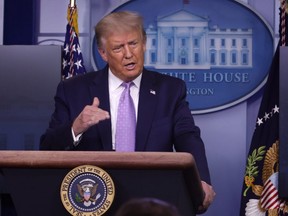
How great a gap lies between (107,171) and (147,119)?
90 cm

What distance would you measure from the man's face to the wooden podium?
1.02m

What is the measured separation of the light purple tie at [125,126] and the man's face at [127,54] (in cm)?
13

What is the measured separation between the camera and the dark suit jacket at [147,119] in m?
3.46

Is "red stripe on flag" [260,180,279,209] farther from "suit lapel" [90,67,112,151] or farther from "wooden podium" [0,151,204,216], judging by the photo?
"wooden podium" [0,151,204,216]

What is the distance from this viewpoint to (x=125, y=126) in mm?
3551

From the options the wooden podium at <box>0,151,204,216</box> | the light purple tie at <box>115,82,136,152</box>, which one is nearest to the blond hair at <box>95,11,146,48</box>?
the light purple tie at <box>115,82,136,152</box>

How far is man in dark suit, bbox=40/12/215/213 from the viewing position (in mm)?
3500

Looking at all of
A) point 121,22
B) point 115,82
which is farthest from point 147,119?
point 121,22

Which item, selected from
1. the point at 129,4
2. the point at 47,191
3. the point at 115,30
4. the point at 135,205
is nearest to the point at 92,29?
the point at 129,4

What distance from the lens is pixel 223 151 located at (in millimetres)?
5176

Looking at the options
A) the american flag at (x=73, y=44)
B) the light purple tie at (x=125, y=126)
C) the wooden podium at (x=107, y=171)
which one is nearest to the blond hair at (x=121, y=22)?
the light purple tie at (x=125, y=126)

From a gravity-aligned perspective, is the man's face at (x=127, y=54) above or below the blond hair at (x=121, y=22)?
below

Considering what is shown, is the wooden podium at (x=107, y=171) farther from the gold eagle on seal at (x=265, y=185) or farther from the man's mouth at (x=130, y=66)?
the gold eagle on seal at (x=265, y=185)

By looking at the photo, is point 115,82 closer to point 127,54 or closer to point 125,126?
point 127,54
